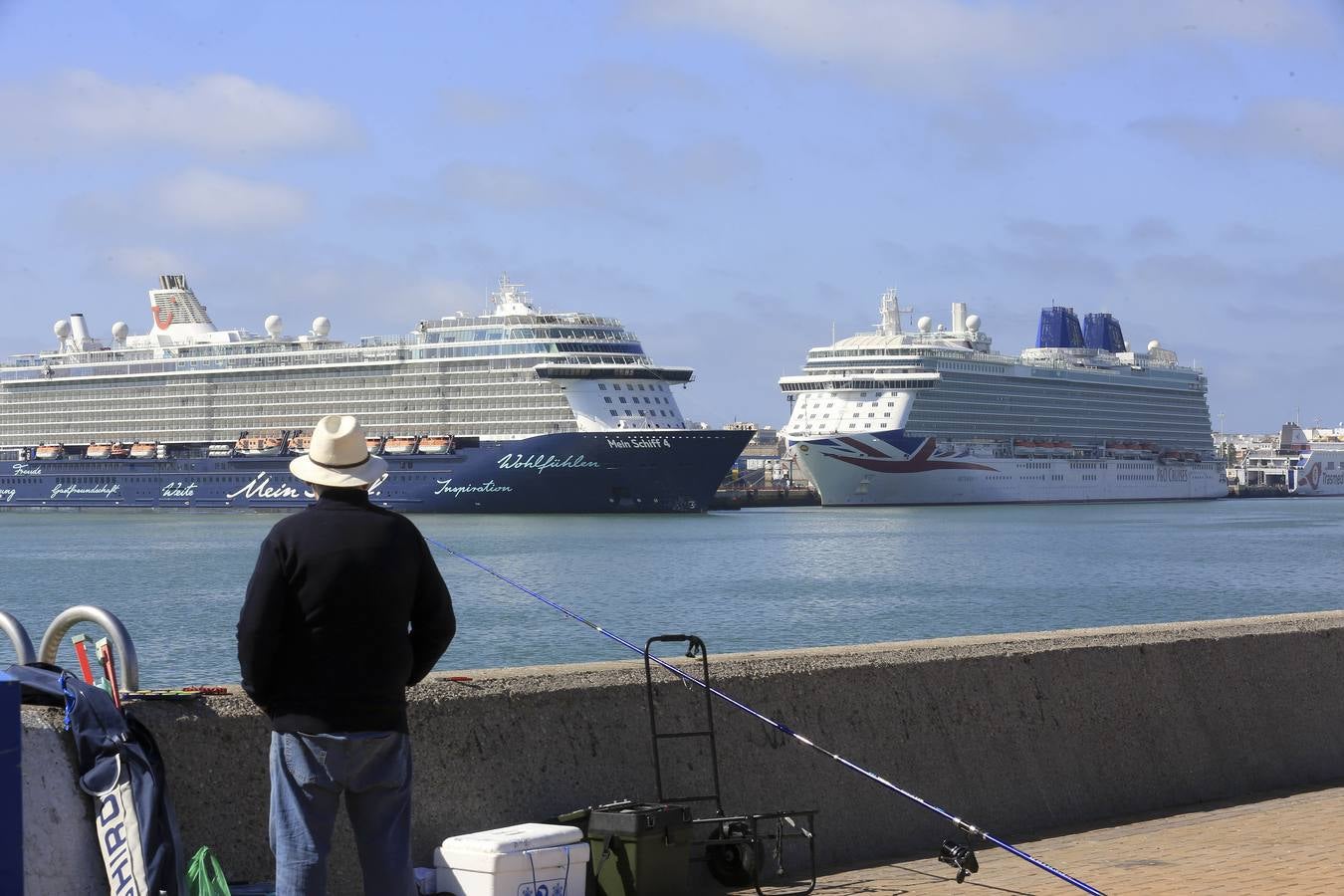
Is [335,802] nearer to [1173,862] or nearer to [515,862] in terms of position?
[515,862]

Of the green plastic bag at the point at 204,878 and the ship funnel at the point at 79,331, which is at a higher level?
the ship funnel at the point at 79,331

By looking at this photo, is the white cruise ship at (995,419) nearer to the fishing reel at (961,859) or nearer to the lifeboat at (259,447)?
the lifeboat at (259,447)

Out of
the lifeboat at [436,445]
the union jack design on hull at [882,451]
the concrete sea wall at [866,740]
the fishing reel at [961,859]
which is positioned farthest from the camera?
the union jack design on hull at [882,451]

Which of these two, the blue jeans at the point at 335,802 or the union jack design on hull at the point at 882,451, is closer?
the blue jeans at the point at 335,802

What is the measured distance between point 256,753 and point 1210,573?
Result: 3227 cm

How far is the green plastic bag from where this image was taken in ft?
12.3

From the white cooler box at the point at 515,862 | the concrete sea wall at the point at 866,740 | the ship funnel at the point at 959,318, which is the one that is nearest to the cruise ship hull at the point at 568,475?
the ship funnel at the point at 959,318

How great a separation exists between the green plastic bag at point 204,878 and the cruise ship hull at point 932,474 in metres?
75.5

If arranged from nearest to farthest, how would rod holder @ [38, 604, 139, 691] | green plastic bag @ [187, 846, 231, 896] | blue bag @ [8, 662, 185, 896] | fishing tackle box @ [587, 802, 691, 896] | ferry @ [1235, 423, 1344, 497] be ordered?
blue bag @ [8, 662, 185, 896] < green plastic bag @ [187, 846, 231, 896] < rod holder @ [38, 604, 139, 691] < fishing tackle box @ [587, 802, 691, 896] < ferry @ [1235, 423, 1344, 497]

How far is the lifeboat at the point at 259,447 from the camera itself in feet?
229

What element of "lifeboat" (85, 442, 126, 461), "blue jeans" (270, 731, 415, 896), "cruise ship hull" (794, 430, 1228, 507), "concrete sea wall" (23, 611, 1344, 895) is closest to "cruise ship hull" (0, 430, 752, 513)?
"lifeboat" (85, 442, 126, 461)

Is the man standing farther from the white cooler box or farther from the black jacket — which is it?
the white cooler box

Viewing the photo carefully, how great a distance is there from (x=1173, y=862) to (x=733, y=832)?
1.28 metres

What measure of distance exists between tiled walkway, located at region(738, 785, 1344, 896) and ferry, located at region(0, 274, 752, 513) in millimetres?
52731
